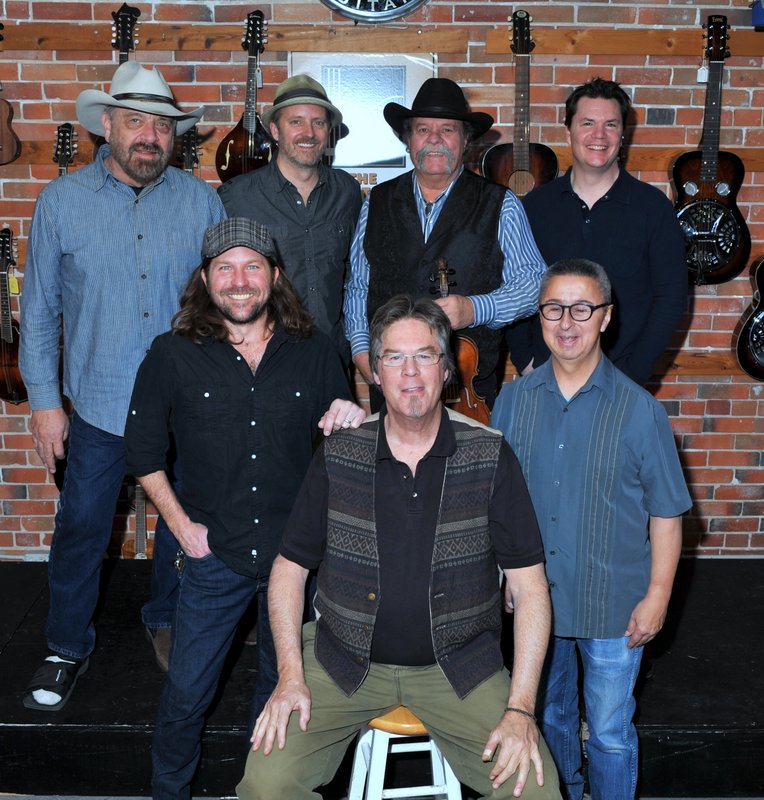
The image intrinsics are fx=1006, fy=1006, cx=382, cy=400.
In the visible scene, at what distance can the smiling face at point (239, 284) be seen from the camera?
99.6 inches

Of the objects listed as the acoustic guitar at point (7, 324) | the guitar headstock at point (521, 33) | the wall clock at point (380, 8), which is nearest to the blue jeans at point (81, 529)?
the acoustic guitar at point (7, 324)

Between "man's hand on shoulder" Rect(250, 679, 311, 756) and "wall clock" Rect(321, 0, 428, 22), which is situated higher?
"wall clock" Rect(321, 0, 428, 22)

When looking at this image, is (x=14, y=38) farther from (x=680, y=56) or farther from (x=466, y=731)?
(x=466, y=731)

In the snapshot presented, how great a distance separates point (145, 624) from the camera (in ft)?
10.8

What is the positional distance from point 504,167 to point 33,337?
1822 mm

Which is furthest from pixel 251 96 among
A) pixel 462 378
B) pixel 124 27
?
pixel 462 378

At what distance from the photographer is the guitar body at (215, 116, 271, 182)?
3.73m

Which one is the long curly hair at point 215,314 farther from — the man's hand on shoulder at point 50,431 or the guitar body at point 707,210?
the guitar body at point 707,210

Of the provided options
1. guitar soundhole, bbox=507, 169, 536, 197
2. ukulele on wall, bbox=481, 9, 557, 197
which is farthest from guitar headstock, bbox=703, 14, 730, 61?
guitar soundhole, bbox=507, 169, 536, 197

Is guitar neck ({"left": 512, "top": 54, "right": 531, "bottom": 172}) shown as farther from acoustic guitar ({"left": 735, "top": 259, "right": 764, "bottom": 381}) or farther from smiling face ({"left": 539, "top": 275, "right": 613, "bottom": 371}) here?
smiling face ({"left": 539, "top": 275, "right": 613, "bottom": 371})

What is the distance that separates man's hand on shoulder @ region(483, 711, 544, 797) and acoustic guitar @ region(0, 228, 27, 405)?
2526mm

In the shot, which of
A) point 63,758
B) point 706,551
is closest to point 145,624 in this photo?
point 63,758

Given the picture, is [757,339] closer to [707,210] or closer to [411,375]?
[707,210]

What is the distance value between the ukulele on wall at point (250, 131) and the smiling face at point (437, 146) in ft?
2.88
